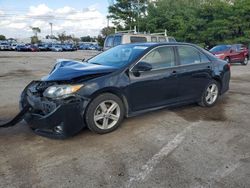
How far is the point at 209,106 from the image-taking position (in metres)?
6.53

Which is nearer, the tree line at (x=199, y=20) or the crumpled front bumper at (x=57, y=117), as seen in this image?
the crumpled front bumper at (x=57, y=117)

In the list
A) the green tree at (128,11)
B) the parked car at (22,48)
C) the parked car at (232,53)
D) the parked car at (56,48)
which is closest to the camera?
the parked car at (232,53)

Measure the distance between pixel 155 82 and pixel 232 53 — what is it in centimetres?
1541

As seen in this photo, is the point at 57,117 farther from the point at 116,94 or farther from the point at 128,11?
the point at 128,11

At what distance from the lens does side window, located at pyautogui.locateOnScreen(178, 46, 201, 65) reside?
19.2 ft

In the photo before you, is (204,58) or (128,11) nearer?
(204,58)

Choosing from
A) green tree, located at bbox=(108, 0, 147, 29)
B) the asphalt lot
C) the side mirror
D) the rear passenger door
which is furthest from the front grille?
green tree, located at bbox=(108, 0, 147, 29)

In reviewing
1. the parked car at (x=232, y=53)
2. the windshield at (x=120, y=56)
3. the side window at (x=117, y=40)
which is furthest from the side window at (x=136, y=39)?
the windshield at (x=120, y=56)

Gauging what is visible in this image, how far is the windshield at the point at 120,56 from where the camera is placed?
5.15 metres

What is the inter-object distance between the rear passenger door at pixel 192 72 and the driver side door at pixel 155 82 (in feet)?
0.65

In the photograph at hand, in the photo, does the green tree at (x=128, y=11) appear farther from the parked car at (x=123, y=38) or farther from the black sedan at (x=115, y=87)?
the black sedan at (x=115, y=87)

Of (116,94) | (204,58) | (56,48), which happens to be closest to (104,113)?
(116,94)

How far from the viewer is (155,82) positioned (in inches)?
206

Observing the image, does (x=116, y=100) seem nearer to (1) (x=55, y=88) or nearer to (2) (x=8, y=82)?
(1) (x=55, y=88)
